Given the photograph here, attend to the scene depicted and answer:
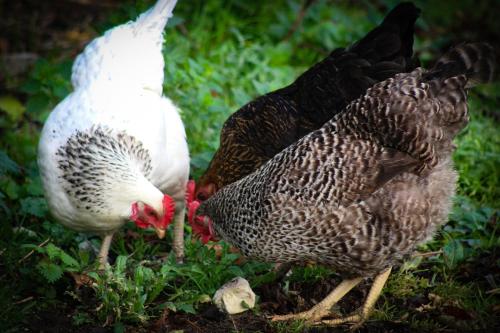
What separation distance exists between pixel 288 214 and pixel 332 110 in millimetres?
1265

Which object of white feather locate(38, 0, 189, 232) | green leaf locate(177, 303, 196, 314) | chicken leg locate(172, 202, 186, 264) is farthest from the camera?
chicken leg locate(172, 202, 186, 264)

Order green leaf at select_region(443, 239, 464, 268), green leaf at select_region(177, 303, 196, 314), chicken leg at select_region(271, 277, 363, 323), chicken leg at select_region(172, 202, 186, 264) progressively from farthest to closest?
chicken leg at select_region(172, 202, 186, 264) < green leaf at select_region(443, 239, 464, 268) < chicken leg at select_region(271, 277, 363, 323) < green leaf at select_region(177, 303, 196, 314)

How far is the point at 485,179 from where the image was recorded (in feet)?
17.3

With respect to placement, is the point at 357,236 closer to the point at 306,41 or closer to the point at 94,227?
the point at 94,227

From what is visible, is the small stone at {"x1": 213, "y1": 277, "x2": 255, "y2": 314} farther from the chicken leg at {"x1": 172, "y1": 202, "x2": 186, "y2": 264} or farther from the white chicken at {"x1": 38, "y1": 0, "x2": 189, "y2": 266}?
the chicken leg at {"x1": 172, "y1": 202, "x2": 186, "y2": 264}

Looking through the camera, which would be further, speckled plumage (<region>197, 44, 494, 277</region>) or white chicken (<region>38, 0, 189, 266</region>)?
white chicken (<region>38, 0, 189, 266</region>)

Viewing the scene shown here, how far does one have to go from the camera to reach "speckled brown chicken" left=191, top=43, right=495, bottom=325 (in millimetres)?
3574

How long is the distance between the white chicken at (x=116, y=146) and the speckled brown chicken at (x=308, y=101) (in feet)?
1.16

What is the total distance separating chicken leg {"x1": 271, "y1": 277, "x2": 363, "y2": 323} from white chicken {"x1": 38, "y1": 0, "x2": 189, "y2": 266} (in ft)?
3.01

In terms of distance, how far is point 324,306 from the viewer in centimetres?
386

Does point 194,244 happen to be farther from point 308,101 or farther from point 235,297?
point 308,101

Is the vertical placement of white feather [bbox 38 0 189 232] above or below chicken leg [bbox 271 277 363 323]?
above

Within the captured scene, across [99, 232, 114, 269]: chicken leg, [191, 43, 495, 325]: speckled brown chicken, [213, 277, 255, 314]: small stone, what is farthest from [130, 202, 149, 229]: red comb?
[213, 277, 255, 314]: small stone

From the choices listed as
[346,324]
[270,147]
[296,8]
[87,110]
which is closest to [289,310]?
[346,324]
